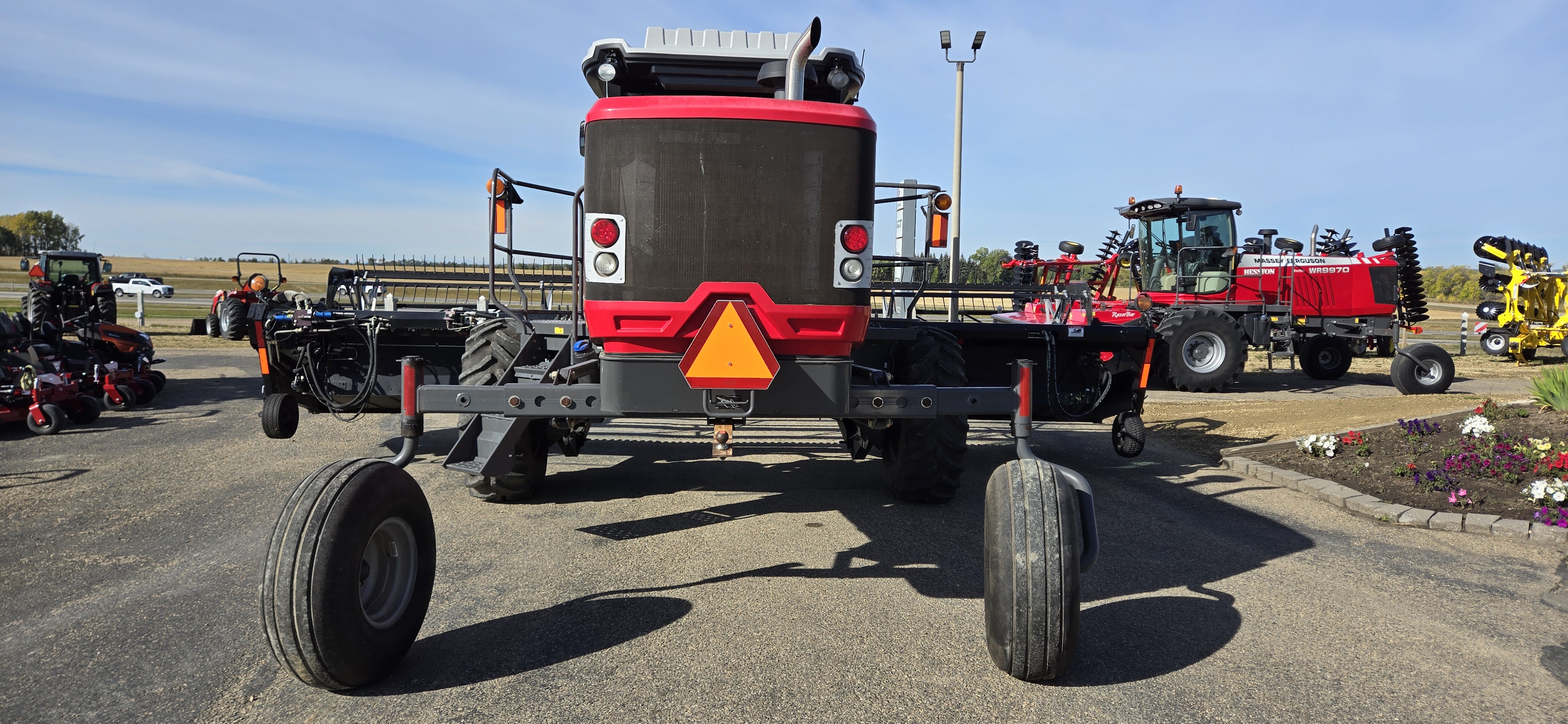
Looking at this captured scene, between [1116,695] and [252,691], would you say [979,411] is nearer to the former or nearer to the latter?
[1116,695]

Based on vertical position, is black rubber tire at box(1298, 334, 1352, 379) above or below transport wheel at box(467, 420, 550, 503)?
above

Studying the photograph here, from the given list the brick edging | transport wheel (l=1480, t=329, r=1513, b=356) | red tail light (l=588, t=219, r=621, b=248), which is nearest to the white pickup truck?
red tail light (l=588, t=219, r=621, b=248)

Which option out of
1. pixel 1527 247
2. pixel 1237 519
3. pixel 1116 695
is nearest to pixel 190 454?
pixel 1116 695

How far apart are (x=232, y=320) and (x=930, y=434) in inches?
788

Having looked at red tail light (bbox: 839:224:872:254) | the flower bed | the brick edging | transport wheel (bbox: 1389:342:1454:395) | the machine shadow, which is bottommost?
the machine shadow

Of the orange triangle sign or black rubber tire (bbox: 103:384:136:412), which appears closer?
the orange triangle sign

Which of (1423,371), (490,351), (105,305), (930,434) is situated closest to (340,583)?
(490,351)

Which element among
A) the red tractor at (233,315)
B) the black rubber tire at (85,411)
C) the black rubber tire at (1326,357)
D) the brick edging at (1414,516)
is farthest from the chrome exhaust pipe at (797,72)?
the red tractor at (233,315)

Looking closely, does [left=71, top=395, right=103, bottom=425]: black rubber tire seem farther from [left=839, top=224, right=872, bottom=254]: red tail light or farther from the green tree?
the green tree

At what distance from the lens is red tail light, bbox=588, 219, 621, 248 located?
343cm

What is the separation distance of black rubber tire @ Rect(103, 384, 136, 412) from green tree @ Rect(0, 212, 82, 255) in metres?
105

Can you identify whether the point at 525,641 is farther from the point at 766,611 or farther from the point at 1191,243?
the point at 1191,243

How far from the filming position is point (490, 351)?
18.6 ft

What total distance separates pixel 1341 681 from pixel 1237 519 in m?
2.65
